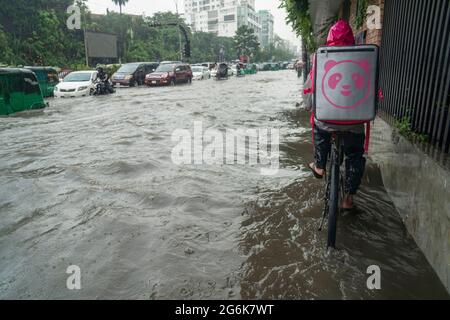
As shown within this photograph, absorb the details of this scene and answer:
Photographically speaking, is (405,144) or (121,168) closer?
(405,144)

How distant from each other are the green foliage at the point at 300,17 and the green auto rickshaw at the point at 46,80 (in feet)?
40.9

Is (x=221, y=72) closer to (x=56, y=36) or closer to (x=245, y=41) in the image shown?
(x=56, y=36)

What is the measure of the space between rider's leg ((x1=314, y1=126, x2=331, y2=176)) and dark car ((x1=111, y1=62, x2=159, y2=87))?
22.7m

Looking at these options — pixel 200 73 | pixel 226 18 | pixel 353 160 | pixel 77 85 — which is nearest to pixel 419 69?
pixel 353 160

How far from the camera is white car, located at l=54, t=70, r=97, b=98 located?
17.5 metres

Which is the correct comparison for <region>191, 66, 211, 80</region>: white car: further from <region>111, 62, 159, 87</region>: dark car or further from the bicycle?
the bicycle

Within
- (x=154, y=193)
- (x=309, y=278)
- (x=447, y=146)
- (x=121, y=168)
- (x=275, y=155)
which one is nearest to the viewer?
(x=309, y=278)

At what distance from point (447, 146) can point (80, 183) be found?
4.45 metres

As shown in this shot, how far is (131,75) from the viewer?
24.7m

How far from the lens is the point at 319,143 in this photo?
3.50 meters

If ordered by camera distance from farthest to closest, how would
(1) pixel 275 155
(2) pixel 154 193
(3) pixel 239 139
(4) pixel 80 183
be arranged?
(3) pixel 239 139 → (1) pixel 275 155 → (4) pixel 80 183 → (2) pixel 154 193

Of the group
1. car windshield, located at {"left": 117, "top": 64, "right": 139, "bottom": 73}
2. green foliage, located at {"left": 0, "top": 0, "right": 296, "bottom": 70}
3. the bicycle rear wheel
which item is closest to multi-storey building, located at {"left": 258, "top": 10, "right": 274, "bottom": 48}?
green foliage, located at {"left": 0, "top": 0, "right": 296, "bottom": 70}
